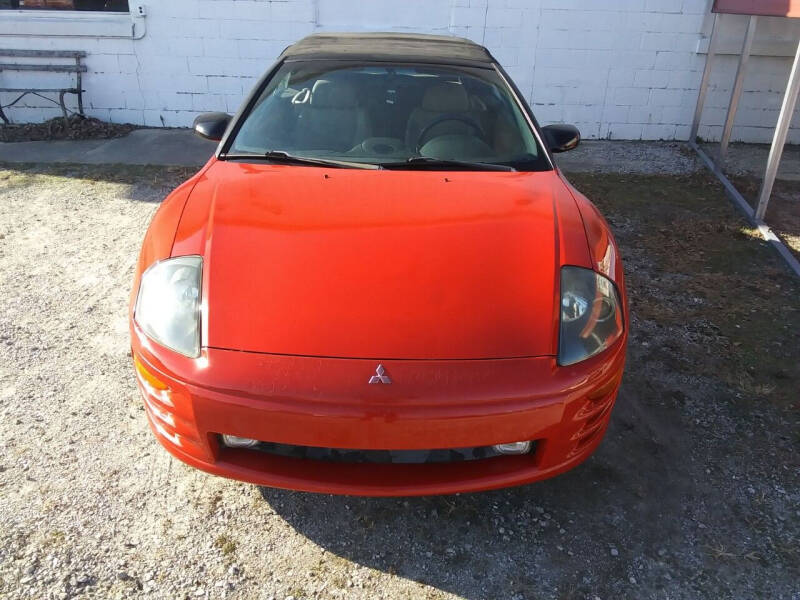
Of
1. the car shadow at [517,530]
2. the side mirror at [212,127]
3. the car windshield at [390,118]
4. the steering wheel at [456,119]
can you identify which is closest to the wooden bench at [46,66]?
the side mirror at [212,127]

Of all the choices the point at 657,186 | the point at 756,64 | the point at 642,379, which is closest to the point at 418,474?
the point at 642,379

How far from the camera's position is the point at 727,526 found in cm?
225

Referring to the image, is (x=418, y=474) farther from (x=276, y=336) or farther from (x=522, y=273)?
(x=522, y=273)

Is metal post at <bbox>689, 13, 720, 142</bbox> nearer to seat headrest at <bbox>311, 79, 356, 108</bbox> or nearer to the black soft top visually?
the black soft top

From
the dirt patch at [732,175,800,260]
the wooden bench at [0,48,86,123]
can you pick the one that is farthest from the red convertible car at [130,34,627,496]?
the wooden bench at [0,48,86,123]

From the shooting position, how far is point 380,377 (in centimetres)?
183

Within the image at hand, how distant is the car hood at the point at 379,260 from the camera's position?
1938 millimetres

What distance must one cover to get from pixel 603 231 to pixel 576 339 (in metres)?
0.68

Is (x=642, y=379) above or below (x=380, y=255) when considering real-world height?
below

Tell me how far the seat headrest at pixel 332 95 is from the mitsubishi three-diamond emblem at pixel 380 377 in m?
1.69

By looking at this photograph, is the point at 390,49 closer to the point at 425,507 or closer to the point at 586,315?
the point at 586,315

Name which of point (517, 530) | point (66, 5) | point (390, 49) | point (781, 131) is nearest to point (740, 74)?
point (781, 131)

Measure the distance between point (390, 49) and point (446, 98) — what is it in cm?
51

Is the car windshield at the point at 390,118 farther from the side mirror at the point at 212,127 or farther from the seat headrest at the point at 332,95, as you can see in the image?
the side mirror at the point at 212,127
